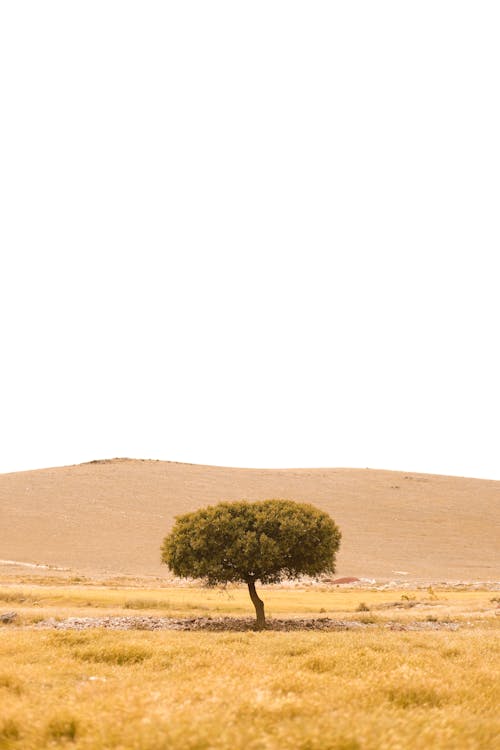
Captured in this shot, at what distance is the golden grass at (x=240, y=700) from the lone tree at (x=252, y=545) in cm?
1797

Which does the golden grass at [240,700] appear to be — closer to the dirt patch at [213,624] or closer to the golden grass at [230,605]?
the dirt patch at [213,624]

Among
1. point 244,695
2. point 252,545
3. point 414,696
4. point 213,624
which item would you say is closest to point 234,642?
point 414,696

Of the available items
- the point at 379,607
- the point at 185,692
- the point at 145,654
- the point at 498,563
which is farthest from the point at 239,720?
the point at 498,563

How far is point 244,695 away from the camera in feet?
26.8

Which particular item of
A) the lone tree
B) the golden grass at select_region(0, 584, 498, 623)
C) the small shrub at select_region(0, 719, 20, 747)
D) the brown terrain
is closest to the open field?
the small shrub at select_region(0, 719, 20, 747)

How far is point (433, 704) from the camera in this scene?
9.12 meters

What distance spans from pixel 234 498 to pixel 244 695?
3975 inches

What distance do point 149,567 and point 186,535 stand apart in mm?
41066

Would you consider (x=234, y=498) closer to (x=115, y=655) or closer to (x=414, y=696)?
(x=115, y=655)

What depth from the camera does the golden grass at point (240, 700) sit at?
643 cm

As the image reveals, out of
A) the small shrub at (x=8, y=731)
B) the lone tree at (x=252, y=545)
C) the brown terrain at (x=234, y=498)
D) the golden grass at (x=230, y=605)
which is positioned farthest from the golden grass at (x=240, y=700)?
the brown terrain at (x=234, y=498)

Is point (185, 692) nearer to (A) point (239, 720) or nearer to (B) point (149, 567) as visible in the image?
(A) point (239, 720)

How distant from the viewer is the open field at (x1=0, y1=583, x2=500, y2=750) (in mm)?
6477

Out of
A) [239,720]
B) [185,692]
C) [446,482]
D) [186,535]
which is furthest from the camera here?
[446,482]
